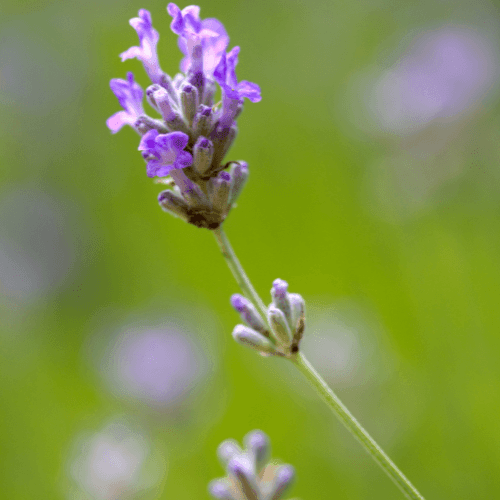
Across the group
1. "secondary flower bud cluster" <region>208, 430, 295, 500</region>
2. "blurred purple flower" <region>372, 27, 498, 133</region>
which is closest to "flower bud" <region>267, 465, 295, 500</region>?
"secondary flower bud cluster" <region>208, 430, 295, 500</region>

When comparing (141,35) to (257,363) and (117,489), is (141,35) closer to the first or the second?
(117,489)

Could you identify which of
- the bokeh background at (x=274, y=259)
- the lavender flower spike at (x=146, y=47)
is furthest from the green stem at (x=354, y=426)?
the bokeh background at (x=274, y=259)

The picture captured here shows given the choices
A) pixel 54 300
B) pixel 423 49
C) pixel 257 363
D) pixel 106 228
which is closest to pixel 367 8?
pixel 423 49

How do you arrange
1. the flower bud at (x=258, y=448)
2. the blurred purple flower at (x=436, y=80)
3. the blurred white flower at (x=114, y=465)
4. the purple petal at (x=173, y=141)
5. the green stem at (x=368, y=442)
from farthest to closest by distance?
the blurred purple flower at (x=436, y=80) < the blurred white flower at (x=114, y=465) < the flower bud at (x=258, y=448) < the purple petal at (x=173, y=141) < the green stem at (x=368, y=442)

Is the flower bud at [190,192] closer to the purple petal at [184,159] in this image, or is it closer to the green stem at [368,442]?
the purple petal at [184,159]

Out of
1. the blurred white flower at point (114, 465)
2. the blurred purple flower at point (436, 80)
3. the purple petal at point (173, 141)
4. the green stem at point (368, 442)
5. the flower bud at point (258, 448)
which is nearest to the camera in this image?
the green stem at point (368, 442)
